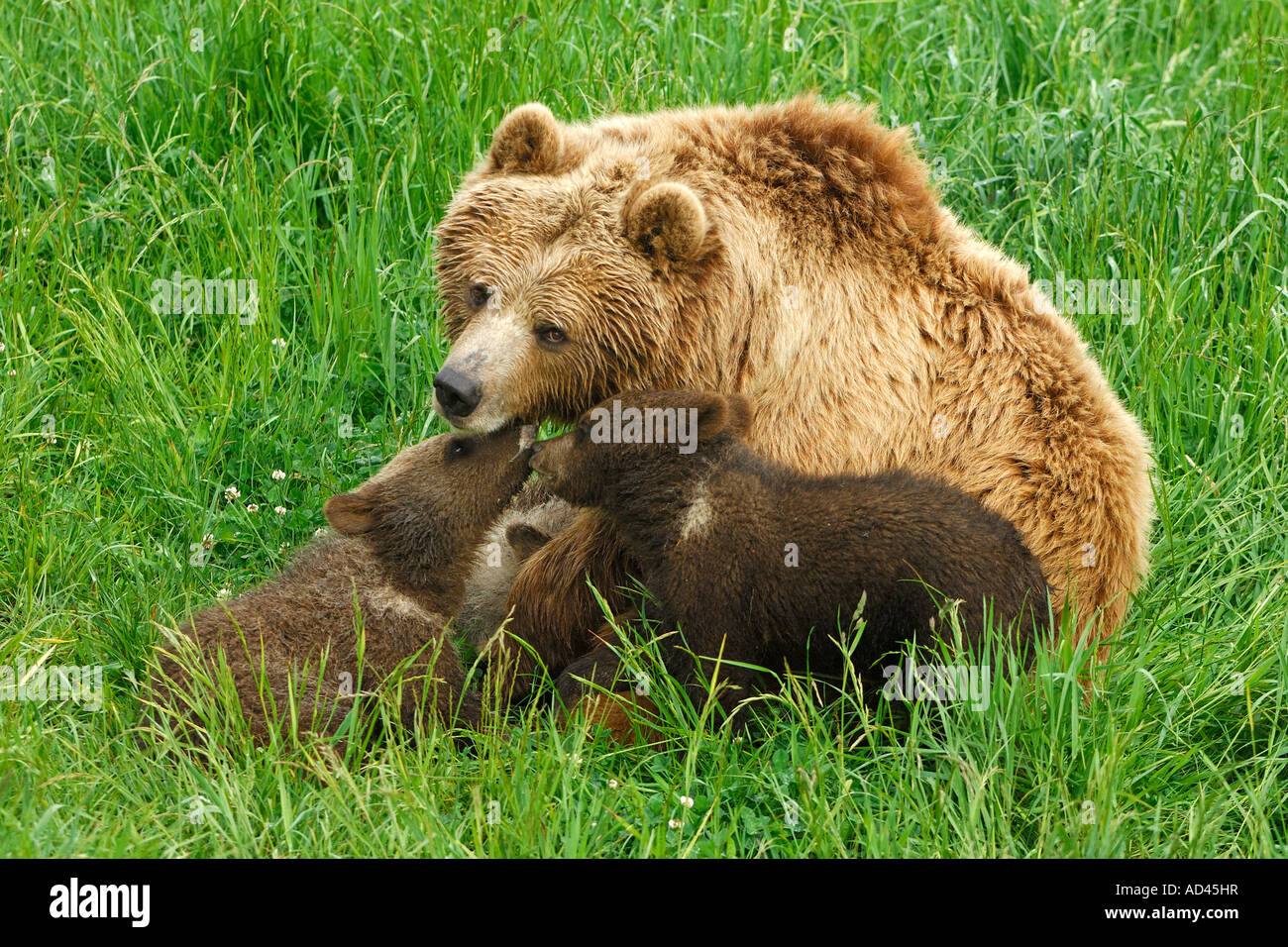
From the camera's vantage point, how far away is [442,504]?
17.5 feet

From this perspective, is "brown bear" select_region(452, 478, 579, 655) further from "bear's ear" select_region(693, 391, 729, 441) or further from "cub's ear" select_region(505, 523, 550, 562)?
"bear's ear" select_region(693, 391, 729, 441)

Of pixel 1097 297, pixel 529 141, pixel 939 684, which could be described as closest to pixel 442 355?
pixel 529 141

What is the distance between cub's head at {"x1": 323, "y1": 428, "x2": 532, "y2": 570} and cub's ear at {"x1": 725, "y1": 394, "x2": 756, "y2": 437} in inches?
33.7

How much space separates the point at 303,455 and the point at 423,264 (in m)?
1.29

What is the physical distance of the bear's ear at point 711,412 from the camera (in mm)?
4691

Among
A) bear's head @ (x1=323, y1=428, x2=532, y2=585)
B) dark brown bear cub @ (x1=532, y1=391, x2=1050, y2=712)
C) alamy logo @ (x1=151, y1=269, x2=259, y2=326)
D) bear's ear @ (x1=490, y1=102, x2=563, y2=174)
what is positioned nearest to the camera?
dark brown bear cub @ (x1=532, y1=391, x2=1050, y2=712)

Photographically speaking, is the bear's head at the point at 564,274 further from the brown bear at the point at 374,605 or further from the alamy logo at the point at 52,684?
the alamy logo at the point at 52,684

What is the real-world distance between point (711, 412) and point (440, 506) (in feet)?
4.00

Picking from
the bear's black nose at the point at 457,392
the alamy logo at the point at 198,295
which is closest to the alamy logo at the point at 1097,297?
the bear's black nose at the point at 457,392

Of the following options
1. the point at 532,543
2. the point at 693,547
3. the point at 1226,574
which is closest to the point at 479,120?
the point at 532,543

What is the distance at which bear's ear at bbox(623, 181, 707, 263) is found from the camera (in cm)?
465

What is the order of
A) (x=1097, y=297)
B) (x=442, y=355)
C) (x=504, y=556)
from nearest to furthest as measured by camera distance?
(x=504, y=556) → (x=1097, y=297) → (x=442, y=355)

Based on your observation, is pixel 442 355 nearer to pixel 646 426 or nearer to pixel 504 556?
pixel 504 556

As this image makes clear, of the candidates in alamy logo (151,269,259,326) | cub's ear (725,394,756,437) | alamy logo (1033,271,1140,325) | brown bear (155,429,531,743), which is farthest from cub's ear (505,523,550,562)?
alamy logo (1033,271,1140,325)
